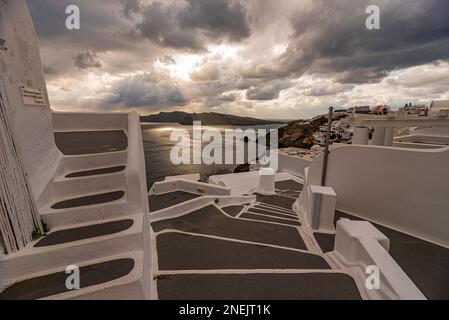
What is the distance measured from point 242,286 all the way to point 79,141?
233 inches

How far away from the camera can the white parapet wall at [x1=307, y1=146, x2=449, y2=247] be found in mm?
5634

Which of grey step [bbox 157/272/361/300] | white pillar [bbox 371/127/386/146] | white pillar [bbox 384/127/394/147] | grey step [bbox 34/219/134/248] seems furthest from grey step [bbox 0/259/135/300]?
white pillar [bbox 384/127/394/147]

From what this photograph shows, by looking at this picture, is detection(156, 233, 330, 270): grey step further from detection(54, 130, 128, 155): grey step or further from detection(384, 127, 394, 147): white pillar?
detection(384, 127, 394, 147): white pillar

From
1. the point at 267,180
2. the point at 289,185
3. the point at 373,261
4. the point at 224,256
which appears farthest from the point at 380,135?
the point at 289,185

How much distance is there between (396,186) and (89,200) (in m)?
8.60

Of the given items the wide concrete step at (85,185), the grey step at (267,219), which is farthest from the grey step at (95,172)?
the grey step at (267,219)

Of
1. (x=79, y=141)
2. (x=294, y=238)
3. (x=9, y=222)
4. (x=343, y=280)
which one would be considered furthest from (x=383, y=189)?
(x=79, y=141)

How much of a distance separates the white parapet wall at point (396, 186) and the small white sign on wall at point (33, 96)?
9585 millimetres

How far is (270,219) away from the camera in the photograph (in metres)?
7.92

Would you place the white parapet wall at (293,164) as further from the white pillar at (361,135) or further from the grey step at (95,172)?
the grey step at (95,172)

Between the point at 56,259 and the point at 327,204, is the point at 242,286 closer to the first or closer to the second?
the point at 56,259

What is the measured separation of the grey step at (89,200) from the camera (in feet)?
12.2

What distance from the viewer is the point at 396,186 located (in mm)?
6539

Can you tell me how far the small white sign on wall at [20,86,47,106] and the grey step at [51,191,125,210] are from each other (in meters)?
2.27
